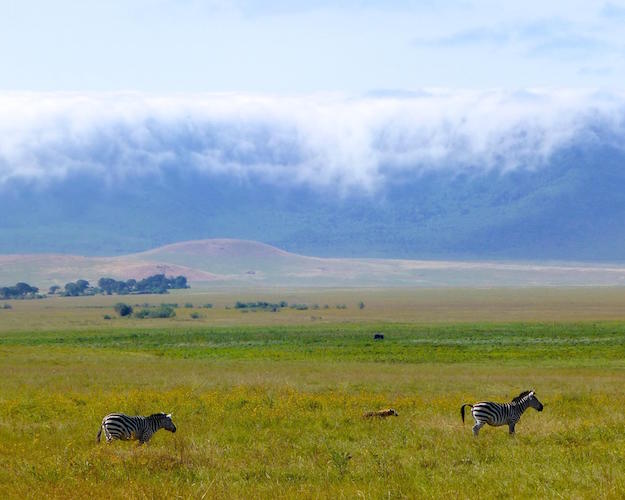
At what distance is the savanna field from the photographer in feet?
51.4

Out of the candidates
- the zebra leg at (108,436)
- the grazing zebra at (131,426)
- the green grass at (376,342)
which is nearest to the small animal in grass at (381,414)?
the grazing zebra at (131,426)

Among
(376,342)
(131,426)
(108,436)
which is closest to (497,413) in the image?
(131,426)

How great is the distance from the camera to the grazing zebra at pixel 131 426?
62.0 ft

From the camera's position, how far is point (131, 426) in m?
19.1

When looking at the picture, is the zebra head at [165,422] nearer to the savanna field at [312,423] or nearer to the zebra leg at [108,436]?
the savanna field at [312,423]

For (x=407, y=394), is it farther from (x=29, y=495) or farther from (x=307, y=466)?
(x=29, y=495)

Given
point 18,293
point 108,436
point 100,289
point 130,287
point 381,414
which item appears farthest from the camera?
point 130,287

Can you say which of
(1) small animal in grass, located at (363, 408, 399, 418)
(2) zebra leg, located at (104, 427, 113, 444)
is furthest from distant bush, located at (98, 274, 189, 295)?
(2) zebra leg, located at (104, 427, 113, 444)

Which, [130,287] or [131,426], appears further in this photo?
[130,287]

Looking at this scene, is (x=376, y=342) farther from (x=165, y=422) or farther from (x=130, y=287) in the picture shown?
(x=130, y=287)

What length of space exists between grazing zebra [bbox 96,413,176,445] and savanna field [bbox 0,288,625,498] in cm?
28

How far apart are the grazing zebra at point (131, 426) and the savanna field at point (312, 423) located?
0.93ft

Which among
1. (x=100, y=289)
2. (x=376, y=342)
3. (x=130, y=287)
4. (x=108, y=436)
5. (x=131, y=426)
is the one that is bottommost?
(x=108, y=436)

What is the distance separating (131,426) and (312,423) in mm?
4453
